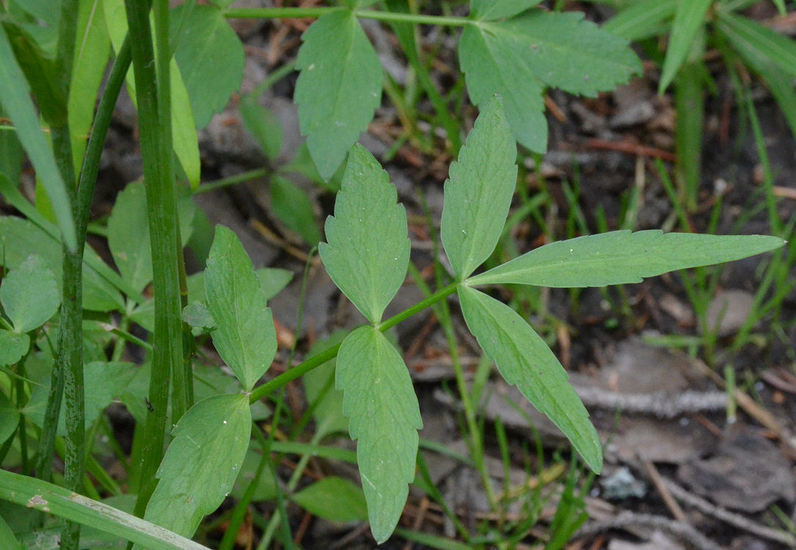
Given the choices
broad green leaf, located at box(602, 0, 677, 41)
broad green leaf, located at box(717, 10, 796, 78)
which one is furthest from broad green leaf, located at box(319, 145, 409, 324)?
broad green leaf, located at box(717, 10, 796, 78)

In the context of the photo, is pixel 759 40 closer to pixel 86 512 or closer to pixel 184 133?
pixel 184 133

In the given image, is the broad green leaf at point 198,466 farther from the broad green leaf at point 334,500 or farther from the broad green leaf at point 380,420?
the broad green leaf at point 334,500

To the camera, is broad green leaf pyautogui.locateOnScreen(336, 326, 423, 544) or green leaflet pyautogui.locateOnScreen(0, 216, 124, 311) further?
green leaflet pyautogui.locateOnScreen(0, 216, 124, 311)

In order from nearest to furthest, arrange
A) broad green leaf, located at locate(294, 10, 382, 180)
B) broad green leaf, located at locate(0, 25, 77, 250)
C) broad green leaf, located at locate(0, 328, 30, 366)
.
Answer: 1. broad green leaf, located at locate(0, 25, 77, 250)
2. broad green leaf, located at locate(0, 328, 30, 366)
3. broad green leaf, located at locate(294, 10, 382, 180)

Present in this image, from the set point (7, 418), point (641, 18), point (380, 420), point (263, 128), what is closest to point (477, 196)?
point (380, 420)

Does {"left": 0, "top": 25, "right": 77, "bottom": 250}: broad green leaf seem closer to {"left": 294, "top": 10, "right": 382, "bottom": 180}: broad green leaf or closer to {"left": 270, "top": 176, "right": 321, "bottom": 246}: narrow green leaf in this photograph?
{"left": 294, "top": 10, "right": 382, "bottom": 180}: broad green leaf

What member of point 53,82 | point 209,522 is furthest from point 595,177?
point 53,82

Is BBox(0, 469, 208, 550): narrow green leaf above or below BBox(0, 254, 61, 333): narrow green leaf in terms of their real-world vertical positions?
below
